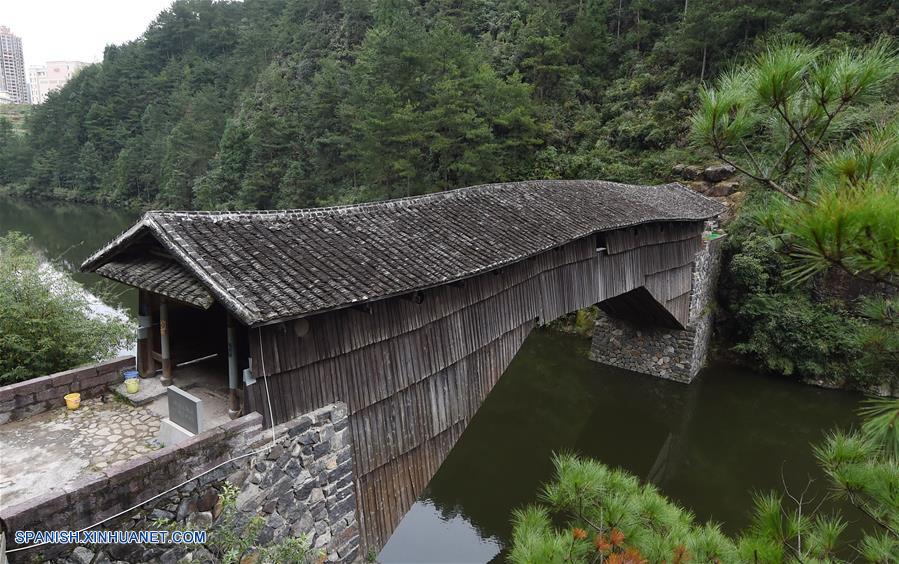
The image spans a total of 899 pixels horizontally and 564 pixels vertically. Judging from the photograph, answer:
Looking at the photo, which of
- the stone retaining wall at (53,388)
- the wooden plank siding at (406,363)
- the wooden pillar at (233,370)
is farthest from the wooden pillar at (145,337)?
the wooden plank siding at (406,363)

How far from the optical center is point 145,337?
7.11 meters

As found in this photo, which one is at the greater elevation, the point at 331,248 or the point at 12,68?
the point at 12,68

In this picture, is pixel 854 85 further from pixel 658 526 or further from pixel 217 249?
pixel 217 249

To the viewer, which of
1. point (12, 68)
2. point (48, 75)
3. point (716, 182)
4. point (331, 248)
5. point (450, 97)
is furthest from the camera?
point (48, 75)

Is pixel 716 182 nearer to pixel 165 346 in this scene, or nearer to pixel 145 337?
pixel 165 346

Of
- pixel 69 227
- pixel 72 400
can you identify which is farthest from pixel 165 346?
pixel 69 227

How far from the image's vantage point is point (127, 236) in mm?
5664

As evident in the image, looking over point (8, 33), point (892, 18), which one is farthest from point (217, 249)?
point (8, 33)

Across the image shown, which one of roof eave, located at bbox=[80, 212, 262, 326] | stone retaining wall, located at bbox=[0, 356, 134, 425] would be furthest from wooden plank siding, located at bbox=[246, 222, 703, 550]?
stone retaining wall, located at bbox=[0, 356, 134, 425]

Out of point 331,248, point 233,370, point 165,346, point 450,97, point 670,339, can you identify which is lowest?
point 670,339

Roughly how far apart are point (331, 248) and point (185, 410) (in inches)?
100

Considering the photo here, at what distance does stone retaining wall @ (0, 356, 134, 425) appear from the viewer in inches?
242

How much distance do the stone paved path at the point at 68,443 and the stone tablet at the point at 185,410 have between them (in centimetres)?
44

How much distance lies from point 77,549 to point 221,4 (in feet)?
236
